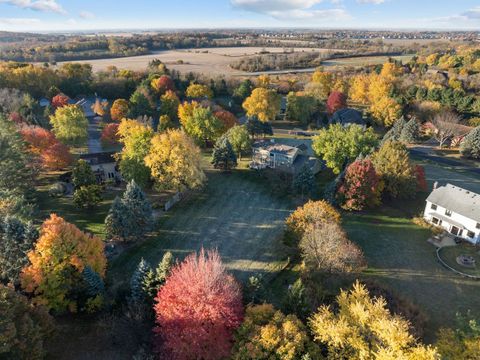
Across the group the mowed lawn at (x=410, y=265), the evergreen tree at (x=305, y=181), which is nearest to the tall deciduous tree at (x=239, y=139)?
Result: the evergreen tree at (x=305, y=181)

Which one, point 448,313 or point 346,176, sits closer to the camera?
point 448,313

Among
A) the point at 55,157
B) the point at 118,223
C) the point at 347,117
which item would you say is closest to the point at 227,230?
the point at 118,223

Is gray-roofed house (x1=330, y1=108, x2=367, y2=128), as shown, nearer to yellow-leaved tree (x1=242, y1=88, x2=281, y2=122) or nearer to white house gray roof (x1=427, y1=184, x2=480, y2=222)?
yellow-leaved tree (x1=242, y1=88, x2=281, y2=122)

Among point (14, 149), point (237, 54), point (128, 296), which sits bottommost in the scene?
point (128, 296)

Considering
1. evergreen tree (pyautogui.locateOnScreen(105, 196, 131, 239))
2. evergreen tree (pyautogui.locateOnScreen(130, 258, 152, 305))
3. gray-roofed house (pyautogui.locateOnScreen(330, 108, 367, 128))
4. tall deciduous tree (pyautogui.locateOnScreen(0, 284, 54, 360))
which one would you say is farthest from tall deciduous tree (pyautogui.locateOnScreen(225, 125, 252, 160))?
tall deciduous tree (pyautogui.locateOnScreen(0, 284, 54, 360))

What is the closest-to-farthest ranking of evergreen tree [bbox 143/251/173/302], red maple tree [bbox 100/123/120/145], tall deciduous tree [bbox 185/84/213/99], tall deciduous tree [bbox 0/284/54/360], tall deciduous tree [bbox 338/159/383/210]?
tall deciduous tree [bbox 0/284/54/360] → evergreen tree [bbox 143/251/173/302] → tall deciduous tree [bbox 338/159/383/210] → red maple tree [bbox 100/123/120/145] → tall deciduous tree [bbox 185/84/213/99]

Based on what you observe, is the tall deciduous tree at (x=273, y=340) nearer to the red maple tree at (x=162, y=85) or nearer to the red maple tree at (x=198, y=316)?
the red maple tree at (x=198, y=316)

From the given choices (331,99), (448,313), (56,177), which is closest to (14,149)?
(56,177)

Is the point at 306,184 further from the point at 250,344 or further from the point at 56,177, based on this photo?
the point at 56,177
